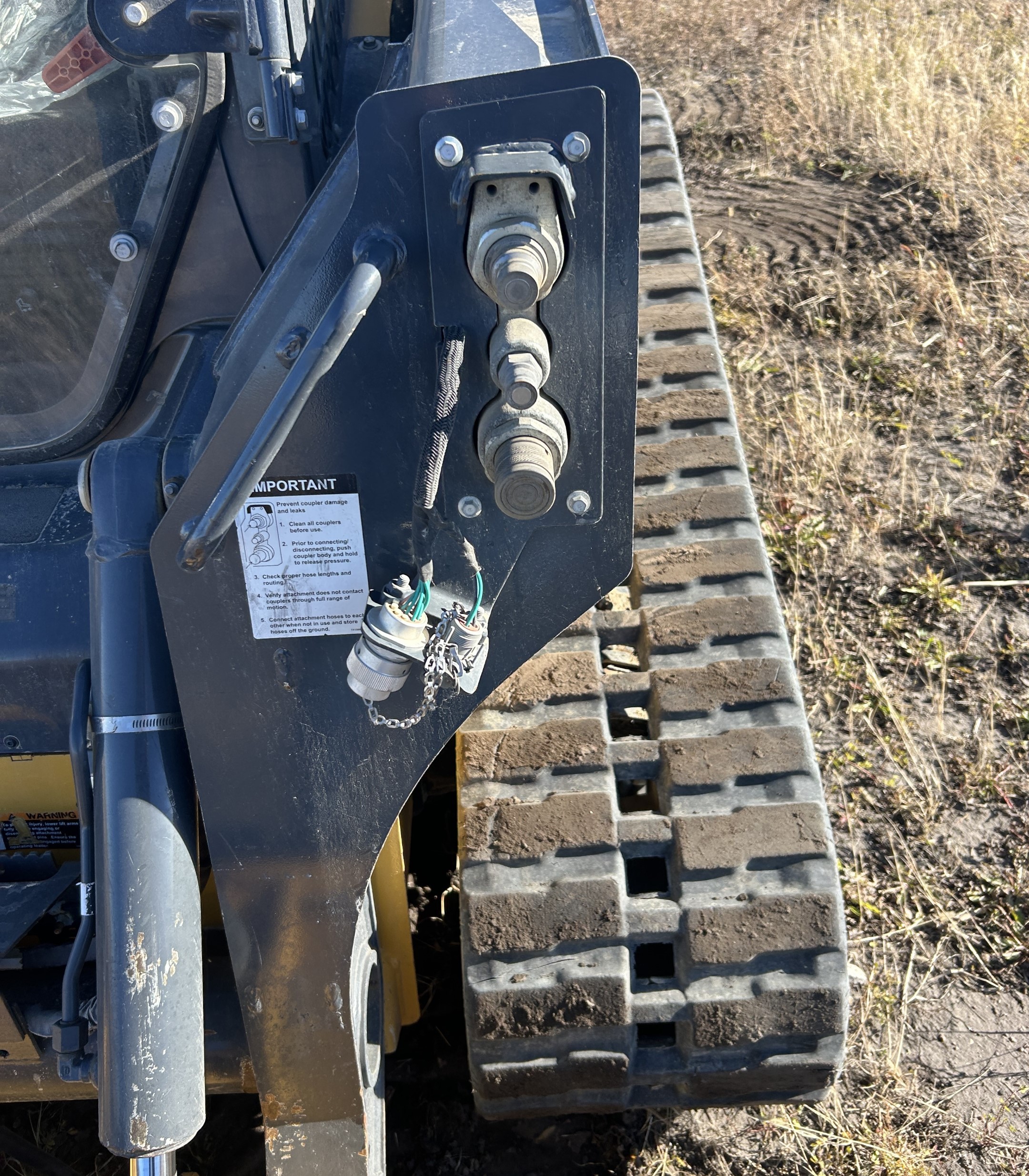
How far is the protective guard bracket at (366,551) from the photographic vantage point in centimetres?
120

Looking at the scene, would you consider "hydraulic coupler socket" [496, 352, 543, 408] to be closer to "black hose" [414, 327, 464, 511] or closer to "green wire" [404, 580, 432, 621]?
"black hose" [414, 327, 464, 511]

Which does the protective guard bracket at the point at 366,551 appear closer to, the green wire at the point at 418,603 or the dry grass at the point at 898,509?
the green wire at the point at 418,603

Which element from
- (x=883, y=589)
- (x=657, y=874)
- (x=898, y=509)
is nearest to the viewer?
(x=657, y=874)

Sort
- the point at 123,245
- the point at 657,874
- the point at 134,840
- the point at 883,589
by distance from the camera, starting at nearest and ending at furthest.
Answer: the point at 134,840
the point at 123,245
the point at 657,874
the point at 883,589

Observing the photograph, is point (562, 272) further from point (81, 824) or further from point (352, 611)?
point (81, 824)

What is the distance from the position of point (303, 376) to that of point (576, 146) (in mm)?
374

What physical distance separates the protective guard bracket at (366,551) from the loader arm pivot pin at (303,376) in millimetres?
38

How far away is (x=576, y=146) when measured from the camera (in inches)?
46.2

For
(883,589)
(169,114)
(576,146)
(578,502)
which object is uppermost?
(576,146)

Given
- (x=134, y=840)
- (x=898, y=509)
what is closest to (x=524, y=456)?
(x=134, y=840)

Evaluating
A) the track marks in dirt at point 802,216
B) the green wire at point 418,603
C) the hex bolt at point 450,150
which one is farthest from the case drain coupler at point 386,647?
the track marks in dirt at point 802,216

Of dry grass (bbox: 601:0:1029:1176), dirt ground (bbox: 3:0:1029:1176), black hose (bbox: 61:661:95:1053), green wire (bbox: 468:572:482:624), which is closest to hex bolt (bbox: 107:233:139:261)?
black hose (bbox: 61:661:95:1053)

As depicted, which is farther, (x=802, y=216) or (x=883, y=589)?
(x=802, y=216)

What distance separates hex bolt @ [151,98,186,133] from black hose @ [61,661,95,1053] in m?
0.89
